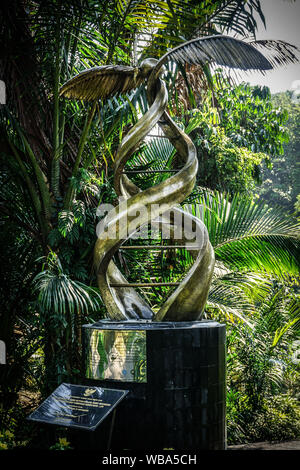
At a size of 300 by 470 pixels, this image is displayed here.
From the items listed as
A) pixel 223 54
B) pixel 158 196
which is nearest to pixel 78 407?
pixel 158 196

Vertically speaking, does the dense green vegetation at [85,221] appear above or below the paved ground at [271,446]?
above

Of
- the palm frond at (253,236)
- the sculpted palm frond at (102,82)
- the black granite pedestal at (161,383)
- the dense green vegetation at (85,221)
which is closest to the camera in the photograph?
the black granite pedestal at (161,383)

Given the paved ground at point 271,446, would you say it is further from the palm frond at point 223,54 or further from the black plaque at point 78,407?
the palm frond at point 223,54

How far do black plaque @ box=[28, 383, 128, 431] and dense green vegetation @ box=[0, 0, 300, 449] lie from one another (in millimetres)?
1213

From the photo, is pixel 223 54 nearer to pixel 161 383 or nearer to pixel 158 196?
pixel 158 196

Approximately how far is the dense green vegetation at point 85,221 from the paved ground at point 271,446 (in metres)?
0.18

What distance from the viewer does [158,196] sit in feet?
12.3

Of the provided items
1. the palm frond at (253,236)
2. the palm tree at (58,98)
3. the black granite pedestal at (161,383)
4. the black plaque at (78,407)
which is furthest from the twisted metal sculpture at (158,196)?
the palm frond at (253,236)

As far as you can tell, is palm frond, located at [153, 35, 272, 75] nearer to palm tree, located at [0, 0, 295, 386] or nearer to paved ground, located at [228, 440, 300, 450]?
palm tree, located at [0, 0, 295, 386]

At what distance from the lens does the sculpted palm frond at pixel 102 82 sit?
13.3ft

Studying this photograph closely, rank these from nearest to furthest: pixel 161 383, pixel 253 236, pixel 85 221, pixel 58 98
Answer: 1. pixel 161 383
2. pixel 58 98
3. pixel 85 221
4. pixel 253 236

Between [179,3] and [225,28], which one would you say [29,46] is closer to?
[179,3]

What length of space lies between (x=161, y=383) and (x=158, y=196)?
1.35 metres

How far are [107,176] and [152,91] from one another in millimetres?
1679
